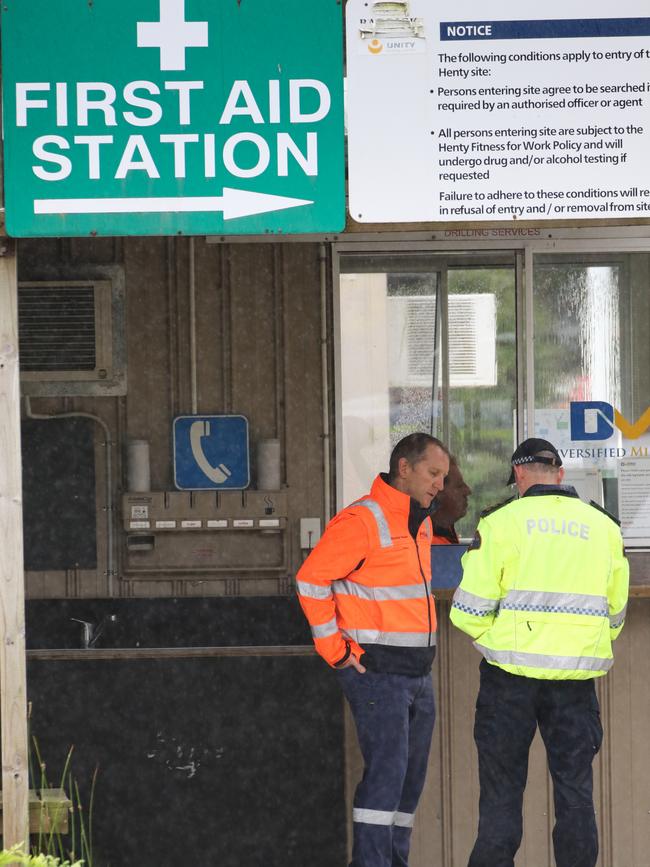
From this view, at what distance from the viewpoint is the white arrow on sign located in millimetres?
3734

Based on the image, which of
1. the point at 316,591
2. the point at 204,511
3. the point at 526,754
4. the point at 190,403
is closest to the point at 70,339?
the point at 190,403

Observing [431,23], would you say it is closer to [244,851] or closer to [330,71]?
[330,71]

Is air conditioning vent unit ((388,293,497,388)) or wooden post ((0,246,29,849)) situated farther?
air conditioning vent unit ((388,293,497,388))

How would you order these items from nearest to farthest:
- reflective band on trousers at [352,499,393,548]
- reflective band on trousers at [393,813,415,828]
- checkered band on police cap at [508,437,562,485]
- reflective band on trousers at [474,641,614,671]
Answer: reflective band on trousers at [474,641,614,671] → checkered band on police cap at [508,437,562,485] → reflective band on trousers at [352,499,393,548] → reflective band on trousers at [393,813,415,828]

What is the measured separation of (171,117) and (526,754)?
8.74 feet

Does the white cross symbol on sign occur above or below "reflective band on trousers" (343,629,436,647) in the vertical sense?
above

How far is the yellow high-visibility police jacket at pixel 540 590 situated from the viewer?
4.41 metres

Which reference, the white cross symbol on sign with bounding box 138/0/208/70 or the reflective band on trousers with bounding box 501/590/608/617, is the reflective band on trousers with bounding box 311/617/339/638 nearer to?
the reflective band on trousers with bounding box 501/590/608/617

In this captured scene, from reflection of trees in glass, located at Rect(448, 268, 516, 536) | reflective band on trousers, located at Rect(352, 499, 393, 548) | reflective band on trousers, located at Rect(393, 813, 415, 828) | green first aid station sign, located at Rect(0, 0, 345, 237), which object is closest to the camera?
green first aid station sign, located at Rect(0, 0, 345, 237)

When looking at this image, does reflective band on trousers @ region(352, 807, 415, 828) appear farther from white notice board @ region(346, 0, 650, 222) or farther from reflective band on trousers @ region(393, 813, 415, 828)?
white notice board @ region(346, 0, 650, 222)

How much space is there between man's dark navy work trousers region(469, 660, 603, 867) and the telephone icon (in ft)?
7.40

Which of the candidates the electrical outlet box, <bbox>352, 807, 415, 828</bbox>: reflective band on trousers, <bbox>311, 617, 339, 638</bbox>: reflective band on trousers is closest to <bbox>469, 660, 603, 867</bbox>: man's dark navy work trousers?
<bbox>352, 807, 415, 828</bbox>: reflective band on trousers

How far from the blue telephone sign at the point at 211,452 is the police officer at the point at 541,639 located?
2.12m

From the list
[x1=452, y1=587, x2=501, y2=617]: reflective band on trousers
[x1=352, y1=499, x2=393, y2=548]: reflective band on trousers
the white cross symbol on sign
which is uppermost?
the white cross symbol on sign
